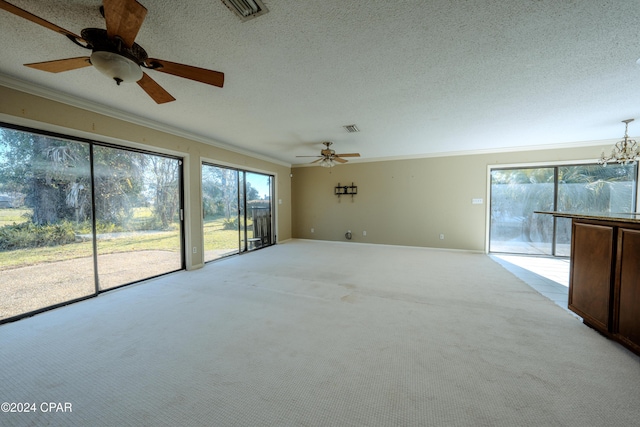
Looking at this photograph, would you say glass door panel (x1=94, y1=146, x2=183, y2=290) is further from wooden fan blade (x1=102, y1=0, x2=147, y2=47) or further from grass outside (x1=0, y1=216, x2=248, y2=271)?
wooden fan blade (x1=102, y1=0, x2=147, y2=47)

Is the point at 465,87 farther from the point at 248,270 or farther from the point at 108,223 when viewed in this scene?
the point at 108,223

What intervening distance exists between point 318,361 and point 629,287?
252 cm

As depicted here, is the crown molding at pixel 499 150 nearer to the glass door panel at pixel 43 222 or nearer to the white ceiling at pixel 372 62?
the white ceiling at pixel 372 62

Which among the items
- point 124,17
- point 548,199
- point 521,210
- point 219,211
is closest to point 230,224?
point 219,211

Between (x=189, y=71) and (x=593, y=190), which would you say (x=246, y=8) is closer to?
(x=189, y=71)

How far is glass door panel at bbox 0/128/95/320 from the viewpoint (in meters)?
2.48

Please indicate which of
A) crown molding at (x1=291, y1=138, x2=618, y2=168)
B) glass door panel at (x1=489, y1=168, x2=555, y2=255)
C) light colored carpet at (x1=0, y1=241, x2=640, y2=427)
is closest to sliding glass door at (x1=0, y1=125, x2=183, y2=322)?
light colored carpet at (x1=0, y1=241, x2=640, y2=427)

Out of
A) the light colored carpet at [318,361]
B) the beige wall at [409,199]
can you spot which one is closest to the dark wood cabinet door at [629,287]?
the light colored carpet at [318,361]

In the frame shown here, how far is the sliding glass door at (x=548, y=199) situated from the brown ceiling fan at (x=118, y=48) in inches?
252

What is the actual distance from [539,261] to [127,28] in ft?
22.7

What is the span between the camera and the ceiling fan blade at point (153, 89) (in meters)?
1.87

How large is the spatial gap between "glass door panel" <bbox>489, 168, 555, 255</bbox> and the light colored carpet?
2889mm

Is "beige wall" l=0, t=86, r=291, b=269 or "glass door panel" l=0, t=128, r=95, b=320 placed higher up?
"beige wall" l=0, t=86, r=291, b=269

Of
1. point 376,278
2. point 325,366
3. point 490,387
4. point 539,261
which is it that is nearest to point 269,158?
point 376,278
